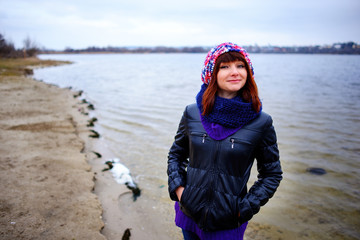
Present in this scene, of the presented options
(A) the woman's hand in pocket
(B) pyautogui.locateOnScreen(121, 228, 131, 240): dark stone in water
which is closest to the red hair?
(A) the woman's hand in pocket

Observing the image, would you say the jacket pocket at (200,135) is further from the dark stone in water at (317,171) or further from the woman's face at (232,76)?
the dark stone in water at (317,171)

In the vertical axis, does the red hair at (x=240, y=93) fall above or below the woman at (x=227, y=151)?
above

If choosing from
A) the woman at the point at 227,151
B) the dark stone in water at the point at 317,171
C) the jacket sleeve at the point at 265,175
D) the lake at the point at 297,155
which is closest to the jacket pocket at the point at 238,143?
the woman at the point at 227,151

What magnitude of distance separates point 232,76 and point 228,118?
0.34m

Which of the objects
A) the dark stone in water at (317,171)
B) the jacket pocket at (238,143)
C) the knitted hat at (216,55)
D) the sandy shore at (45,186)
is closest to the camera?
the jacket pocket at (238,143)

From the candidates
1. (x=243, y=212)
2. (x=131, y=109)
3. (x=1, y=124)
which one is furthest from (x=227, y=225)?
(x=131, y=109)

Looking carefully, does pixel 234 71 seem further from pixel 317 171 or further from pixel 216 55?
pixel 317 171

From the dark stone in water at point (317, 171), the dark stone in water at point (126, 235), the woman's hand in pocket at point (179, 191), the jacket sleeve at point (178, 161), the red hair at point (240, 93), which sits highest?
the red hair at point (240, 93)

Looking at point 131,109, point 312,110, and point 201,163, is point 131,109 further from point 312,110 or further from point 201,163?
point 201,163

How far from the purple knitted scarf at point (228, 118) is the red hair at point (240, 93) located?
59 mm

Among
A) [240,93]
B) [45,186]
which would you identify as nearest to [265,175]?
[240,93]

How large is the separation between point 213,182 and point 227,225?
35cm

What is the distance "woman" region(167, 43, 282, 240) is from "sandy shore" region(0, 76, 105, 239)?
1.91 meters

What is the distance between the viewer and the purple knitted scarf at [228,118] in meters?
1.82
